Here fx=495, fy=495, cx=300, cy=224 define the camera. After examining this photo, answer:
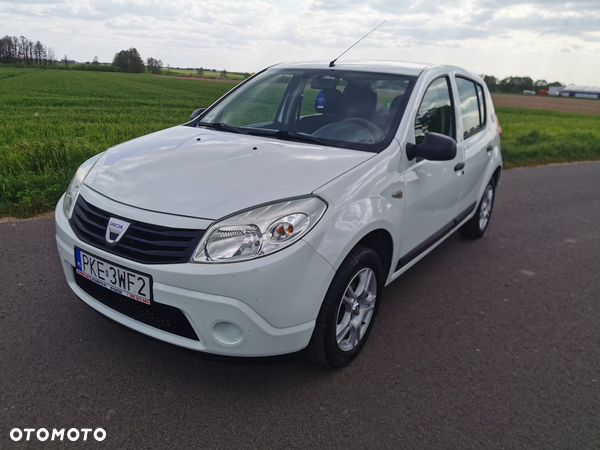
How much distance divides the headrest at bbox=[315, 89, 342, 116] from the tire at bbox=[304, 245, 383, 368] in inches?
47.6

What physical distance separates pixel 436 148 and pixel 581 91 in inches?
5166

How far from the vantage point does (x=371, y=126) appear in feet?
10.4

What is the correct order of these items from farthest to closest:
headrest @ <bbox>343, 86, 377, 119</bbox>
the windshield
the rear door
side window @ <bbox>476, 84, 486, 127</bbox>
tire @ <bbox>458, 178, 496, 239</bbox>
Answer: tire @ <bbox>458, 178, 496, 239</bbox>
side window @ <bbox>476, 84, 486, 127</bbox>
the rear door
headrest @ <bbox>343, 86, 377, 119</bbox>
the windshield

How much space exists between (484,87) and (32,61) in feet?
343

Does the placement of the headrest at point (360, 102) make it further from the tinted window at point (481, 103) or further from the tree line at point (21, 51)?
the tree line at point (21, 51)

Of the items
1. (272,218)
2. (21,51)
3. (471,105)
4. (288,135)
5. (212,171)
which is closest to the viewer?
(272,218)

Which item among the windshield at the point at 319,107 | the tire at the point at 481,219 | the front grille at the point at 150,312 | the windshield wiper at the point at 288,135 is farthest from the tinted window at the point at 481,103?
the front grille at the point at 150,312

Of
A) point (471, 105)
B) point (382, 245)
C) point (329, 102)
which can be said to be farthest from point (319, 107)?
point (471, 105)

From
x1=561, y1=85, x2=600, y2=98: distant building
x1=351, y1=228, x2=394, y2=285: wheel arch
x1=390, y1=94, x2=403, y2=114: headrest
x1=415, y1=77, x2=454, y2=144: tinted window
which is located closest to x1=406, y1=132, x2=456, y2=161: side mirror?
x1=415, y1=77, x2=454, y2=144: tinted window

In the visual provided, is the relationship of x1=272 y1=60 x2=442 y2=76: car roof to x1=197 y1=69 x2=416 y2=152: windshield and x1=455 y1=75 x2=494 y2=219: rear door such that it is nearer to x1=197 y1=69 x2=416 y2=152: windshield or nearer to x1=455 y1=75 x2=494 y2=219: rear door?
x1=197 y1=69 x2=416 y2=152: windshield

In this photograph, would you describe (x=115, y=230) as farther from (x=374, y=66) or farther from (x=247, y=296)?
(x=374, y=66)

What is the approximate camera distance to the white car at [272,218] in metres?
2.18

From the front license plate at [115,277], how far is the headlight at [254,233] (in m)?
0.29

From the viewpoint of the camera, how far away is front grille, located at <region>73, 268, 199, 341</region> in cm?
226
